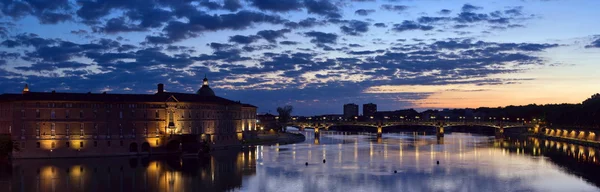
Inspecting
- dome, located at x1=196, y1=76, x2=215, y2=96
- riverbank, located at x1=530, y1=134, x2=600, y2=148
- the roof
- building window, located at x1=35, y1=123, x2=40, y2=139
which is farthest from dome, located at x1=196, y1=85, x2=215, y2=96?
riverbank, located at x1=530, y1=134, x2=600, y2=148

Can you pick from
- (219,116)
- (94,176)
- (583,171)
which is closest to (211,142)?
(219,116)

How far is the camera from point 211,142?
121 m

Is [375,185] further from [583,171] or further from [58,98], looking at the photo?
[58,98]

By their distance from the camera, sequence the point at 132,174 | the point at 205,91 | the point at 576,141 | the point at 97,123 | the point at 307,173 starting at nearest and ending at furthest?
the point at 132,174, the point at 307,173, the point at 97,123, the point at 576,141, the point at 205,91

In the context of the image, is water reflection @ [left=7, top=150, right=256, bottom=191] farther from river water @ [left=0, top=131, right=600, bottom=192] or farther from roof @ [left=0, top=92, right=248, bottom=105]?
roof @ [left=0, top=92, right=248, bottom=105]

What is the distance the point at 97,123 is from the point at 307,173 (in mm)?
40652

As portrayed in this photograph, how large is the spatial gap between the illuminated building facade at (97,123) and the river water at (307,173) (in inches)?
196

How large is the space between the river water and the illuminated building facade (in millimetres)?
4990

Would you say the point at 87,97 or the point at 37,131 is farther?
the point at 87,97

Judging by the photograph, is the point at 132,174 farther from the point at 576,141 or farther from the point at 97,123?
the point at 576,141

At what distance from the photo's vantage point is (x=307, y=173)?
79062 millimetres

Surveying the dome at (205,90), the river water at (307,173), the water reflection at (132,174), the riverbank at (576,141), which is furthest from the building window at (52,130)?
the riverbank at (576,141)

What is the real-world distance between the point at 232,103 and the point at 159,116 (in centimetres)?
2800

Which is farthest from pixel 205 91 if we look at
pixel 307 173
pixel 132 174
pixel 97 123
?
pixel 307 173
